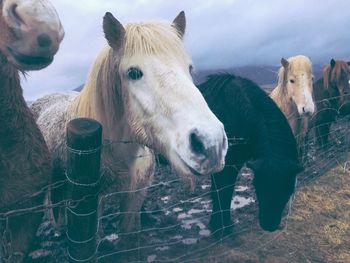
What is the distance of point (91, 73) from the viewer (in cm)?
301

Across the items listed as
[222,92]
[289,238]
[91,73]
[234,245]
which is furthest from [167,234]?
[91,73]

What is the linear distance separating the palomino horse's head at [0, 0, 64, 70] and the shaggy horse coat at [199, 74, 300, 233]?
2333mm

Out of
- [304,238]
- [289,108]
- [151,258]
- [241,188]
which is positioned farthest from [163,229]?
[289,108]

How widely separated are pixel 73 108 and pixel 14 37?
4.80 ft

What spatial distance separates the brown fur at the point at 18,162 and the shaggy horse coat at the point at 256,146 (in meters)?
2.02

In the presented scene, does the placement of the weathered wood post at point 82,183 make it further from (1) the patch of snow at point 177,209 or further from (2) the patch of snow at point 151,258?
(1) the patch of snow at point 177,209

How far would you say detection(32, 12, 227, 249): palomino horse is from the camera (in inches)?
82.7

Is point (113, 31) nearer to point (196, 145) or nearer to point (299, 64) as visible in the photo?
point (196, 145)

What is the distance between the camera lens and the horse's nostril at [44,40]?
1779mm

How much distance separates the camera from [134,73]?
100 inches

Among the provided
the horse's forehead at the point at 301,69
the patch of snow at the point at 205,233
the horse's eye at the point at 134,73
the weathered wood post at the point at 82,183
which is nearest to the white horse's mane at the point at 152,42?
the horse's eye at the point at 134,73

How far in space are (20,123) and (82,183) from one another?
57 cm

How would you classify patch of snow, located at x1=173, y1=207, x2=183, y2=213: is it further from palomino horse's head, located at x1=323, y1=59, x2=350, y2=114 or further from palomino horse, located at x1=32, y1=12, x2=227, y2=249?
palomino horse's head, located at x1=323, y1=59, x2=350, y2=114

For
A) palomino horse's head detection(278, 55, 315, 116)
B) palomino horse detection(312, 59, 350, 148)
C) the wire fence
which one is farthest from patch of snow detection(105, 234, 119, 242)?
palomino horse detection(312, 59, 350, 148)
